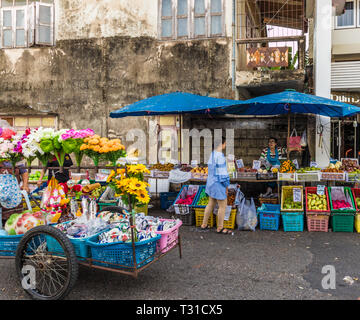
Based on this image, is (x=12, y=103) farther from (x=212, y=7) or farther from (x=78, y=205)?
(x=78, y=205)

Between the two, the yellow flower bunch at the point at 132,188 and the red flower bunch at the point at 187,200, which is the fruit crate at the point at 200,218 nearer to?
the red flower bunch at the point at 187,200

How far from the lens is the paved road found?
456cm

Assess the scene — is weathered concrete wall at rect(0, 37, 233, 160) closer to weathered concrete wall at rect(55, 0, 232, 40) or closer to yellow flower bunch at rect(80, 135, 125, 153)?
weathered concrete wall at rect(55, 0, 232, 40)

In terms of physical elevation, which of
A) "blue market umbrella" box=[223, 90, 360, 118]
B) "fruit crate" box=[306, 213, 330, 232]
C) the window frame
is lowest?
"fruit crate" box=[306, 213, 330, 232]

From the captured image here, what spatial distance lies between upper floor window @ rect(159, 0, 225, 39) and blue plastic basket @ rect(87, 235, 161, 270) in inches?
327

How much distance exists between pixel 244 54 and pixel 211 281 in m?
9.13

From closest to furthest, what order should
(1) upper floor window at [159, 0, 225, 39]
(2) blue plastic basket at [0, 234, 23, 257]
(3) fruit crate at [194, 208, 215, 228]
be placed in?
(2) blue plastic basket at [0, 234, 23, 257] < (3) fruit crate at [194, 208, 215, 228] < (1) upper floor window at [159, 0, 225, 39]

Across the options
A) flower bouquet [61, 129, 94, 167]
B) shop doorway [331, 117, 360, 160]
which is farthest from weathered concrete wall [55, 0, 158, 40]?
shop doorway [331, 117, 360, 160]

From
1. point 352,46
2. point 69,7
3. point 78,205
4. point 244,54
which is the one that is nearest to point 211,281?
point 78,205

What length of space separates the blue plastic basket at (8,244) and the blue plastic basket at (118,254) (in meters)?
1.03

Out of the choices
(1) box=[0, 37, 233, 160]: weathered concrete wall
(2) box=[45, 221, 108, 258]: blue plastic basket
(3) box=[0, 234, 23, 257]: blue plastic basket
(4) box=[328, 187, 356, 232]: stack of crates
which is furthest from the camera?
(1) box=[0, 37, 233, 160]: weathered concrete wall

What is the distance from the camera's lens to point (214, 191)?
24.1ft

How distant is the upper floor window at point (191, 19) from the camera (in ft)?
36.6

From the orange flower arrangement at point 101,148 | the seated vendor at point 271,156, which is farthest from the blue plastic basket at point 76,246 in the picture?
the seated vendor at point 271,156
